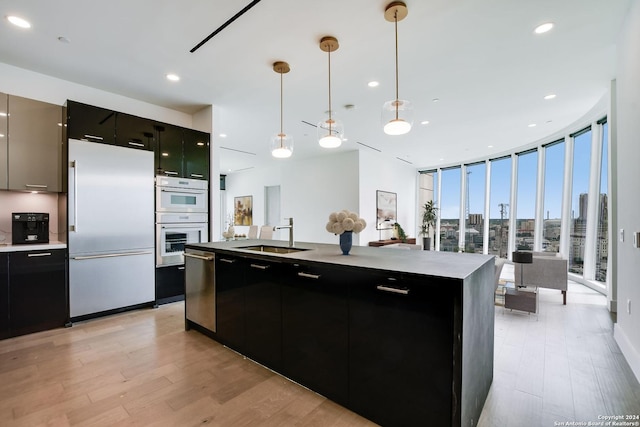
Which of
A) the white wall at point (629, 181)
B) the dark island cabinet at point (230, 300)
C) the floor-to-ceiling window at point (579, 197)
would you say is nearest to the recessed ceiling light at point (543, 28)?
the white wall at point (629, 181)

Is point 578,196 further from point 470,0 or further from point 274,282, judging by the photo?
point 274,282

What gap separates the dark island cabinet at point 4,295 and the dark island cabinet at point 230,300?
2.16 meters

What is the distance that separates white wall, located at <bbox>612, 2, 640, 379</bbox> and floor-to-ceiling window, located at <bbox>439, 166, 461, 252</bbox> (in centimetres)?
639

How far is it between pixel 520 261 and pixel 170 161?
519 centimetres

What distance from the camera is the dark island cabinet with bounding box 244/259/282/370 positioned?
2215 millimetres

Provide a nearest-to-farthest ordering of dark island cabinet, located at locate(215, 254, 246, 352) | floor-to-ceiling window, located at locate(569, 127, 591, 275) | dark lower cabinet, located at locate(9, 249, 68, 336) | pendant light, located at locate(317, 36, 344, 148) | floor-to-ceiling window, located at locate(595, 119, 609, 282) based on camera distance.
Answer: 1. dark island cabinet, located at locate(215, 254, 246, 352)
2. pendant light, located at locate(317, 36, 344, 148)
3. dark lower cabinet, located at locate(9, 249, 68, 336)
4. floor-to-ceiling window, located at locate(595, 119, 609, 282)
5. floor-to-ceiling window, located at locate(569, 127, 591, 275)

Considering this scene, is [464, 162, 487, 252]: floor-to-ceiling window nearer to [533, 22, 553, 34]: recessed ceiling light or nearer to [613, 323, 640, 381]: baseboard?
[613, 323, 640, 381]: baseboard

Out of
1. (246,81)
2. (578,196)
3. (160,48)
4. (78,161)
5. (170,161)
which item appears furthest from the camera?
(578,196)

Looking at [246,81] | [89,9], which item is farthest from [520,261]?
[89,9]

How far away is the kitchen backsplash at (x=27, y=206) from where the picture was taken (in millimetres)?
3256

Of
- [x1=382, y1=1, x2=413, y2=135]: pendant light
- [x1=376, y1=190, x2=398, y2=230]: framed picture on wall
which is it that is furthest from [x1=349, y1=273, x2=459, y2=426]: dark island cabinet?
[x1=376, y1=190, x2=398, y2=230]: framed picture on wall

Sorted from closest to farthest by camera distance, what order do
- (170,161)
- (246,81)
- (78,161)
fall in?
(78,161), (246,81), (170,161)

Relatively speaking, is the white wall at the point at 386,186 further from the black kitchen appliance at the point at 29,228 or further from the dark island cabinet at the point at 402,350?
the black kitchen appliance at the point at 29,228

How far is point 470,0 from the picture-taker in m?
2.25
